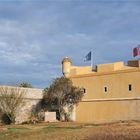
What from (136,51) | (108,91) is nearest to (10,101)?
(108,91)

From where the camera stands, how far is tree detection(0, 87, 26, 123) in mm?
47438

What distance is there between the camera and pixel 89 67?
185ft

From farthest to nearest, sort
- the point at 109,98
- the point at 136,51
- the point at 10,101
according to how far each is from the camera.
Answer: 1. the point at 109,98
2. the point at 136,51
3. the point at 10,101

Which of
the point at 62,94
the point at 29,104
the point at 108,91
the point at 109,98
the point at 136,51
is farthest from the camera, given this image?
the point at 62,94

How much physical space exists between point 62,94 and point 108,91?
6.25 meters

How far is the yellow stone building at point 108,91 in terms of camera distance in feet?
160

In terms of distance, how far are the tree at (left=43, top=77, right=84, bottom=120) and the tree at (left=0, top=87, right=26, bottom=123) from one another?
5.06 meters

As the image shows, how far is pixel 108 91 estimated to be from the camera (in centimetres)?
5141

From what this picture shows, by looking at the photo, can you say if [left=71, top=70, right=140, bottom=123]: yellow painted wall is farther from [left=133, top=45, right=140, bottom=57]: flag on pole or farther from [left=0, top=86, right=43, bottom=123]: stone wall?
Answer: [left=0, top=86, right=43, bottom=123]: stone wall

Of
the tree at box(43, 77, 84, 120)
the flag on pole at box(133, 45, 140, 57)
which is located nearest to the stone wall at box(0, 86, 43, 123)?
the tree at box(43, 77, 84, 120)

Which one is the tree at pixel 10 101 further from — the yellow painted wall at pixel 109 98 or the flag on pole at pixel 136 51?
the flag on pole at pixel 136 51

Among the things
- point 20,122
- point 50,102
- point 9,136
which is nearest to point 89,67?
point 50,102

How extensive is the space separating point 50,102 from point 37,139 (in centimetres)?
2810

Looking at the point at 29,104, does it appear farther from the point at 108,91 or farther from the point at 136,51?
the point at 136,51
